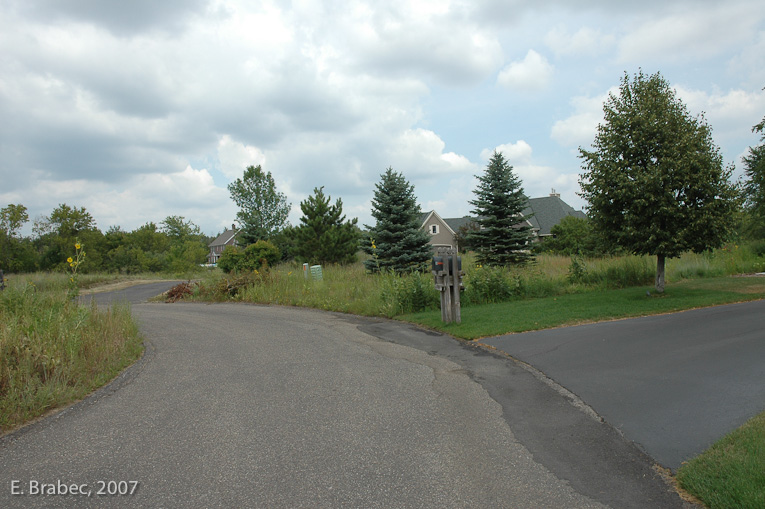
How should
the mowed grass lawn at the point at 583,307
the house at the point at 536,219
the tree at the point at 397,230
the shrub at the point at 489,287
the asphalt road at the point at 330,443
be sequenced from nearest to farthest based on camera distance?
the asphalt road at the point at 330,443 → the mowed grass lawn at the point at 583,307 → the shrub at the point at 489,287 → the tree at the point at 397,230 → the house at the point at 536,219

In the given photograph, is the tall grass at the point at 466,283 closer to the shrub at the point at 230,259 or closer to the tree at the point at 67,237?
the shrub at the point at 230,259

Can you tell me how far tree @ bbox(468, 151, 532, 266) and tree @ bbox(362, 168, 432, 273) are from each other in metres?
3.86

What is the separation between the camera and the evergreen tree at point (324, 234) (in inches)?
1163

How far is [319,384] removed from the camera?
6.81 m

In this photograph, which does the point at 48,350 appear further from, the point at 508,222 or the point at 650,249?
the point at 508,222

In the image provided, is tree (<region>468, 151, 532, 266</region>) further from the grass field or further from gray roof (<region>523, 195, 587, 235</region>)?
gray roof (<region>523, 195, 587, 235</region>)

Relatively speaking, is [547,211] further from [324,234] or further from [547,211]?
[324,234]

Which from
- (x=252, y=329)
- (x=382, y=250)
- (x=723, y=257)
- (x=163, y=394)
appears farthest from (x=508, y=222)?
(x=163, y=394)

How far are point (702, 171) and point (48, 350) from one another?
14788 mm

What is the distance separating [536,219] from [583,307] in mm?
41272

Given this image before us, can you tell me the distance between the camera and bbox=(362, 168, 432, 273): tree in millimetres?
23016

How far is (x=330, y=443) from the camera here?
4.72 meters

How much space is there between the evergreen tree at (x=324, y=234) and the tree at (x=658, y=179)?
1781 cm

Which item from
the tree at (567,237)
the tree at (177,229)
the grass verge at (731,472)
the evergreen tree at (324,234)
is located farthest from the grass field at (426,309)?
the tree at (177,229)
